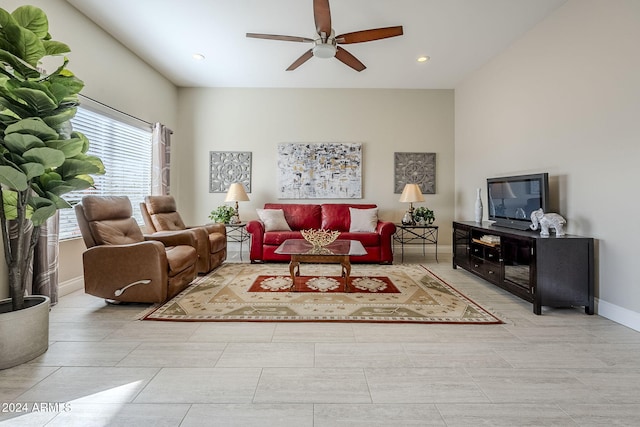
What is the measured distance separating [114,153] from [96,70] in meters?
0.98

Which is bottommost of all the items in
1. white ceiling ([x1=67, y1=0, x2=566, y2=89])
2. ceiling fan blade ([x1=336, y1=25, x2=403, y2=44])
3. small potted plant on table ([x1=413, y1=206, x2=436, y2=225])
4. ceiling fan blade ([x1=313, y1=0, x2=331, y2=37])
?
small potted plant on table ([x1=413, y1=206, x2=436, y2=225])

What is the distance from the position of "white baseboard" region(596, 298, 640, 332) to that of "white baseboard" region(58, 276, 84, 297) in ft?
16.2

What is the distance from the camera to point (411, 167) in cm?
541

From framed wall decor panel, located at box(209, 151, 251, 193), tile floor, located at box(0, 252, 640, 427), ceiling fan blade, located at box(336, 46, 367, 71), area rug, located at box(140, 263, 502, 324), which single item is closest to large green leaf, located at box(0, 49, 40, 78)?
tile floor, located at box(0, 252, 640, 427)

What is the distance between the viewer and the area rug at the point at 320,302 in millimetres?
2492

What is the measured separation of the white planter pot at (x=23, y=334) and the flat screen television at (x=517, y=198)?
4010 millimetres

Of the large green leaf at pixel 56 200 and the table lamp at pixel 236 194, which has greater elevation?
the table lamp at pixel 236 194

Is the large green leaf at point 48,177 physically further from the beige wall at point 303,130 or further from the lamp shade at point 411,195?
the lamp shade at point 411,195

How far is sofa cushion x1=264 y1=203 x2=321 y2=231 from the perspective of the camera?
201 inches

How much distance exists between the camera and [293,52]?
399 cm

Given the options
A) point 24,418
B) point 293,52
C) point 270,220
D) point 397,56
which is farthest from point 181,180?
point 24,418

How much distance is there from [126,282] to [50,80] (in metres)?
1.62

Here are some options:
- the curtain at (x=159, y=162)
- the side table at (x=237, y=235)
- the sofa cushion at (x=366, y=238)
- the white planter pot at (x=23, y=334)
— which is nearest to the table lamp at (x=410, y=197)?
the sofa cushion at (x=366, y=238)

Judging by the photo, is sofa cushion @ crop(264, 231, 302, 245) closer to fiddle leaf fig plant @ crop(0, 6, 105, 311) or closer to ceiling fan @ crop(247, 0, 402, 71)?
ceiling fan @ crop(247, 0, 402, 71)
